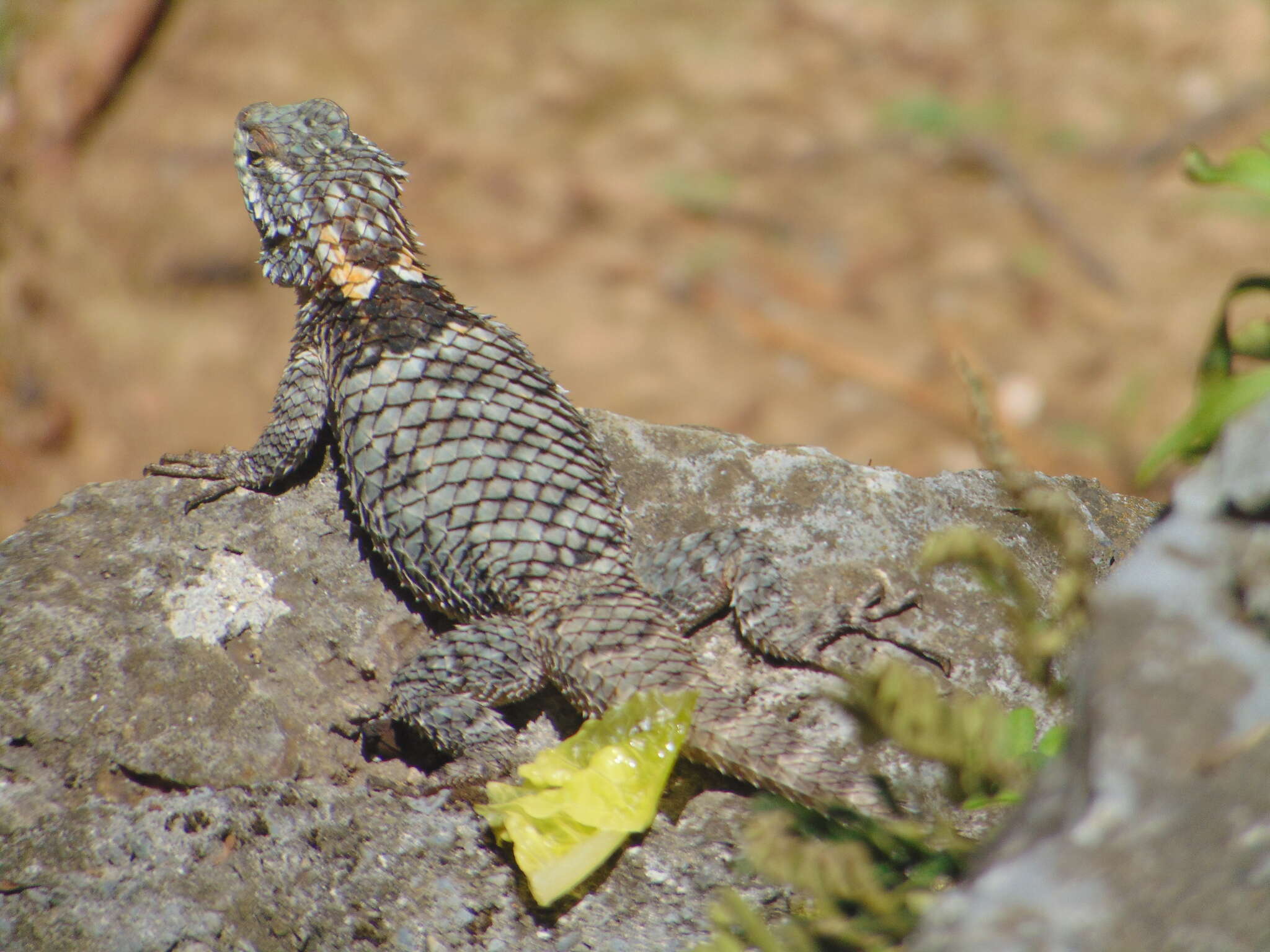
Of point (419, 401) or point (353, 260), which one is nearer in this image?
point (419, 401)

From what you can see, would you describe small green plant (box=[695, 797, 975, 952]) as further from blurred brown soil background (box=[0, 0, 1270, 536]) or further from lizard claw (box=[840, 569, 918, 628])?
blurred brown soil background (box=[0, 0, 1270, 536])

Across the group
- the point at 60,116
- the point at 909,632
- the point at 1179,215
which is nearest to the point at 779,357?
the point at 1179,215

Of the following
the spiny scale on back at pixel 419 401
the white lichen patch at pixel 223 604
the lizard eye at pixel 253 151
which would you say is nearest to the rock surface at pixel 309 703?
the white lichen patch at pixel 223 604

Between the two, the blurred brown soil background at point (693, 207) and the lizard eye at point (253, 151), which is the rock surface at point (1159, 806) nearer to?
the lizard eye at point (253, 151)

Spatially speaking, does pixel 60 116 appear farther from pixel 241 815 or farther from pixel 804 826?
pixel 804 826

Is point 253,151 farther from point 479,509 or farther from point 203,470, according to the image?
point 479,509

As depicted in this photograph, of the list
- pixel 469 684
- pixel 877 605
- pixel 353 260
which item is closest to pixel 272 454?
pixel 353 260

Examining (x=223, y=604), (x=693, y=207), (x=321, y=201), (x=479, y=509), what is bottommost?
(x=223, y=604)

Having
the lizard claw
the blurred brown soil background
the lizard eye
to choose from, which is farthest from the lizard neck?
the blurred brown soil background
